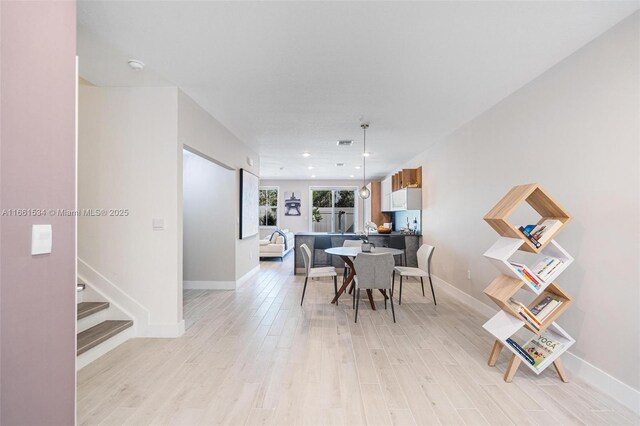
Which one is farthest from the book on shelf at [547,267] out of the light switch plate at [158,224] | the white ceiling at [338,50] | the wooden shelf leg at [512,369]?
the light switch plate at [158,224]

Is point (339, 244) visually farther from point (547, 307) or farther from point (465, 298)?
point (547, 307)

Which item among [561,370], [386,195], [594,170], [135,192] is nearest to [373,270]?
[561,370]

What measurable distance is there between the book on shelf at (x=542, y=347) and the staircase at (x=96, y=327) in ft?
11.5

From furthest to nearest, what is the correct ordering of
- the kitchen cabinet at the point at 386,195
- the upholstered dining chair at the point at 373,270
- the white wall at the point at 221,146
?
the kitchen cabinet at the point at 386,195 < the upholstered dining chair at the point at 373,270 < the white wall at the point at 221,146

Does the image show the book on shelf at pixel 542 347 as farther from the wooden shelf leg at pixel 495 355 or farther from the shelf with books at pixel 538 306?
the wooden shelf leg at pixel 495 355

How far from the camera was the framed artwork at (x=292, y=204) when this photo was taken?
10.7 m

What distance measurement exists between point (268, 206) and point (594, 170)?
30.7 feet

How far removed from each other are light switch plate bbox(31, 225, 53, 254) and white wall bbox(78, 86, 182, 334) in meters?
1.86

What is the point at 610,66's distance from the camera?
7.02ft

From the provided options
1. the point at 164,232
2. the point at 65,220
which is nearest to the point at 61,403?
the point at 65,220

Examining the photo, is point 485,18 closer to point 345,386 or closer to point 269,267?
point 345,386

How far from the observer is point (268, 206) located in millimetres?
10805

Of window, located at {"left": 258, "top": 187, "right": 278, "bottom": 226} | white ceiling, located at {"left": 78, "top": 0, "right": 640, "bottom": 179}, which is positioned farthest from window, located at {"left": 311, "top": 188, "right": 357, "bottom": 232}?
white ceiling, located at {"left": 78, "top": 0, "right": 640, "bottom": 179}

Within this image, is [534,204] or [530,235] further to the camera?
[534,204]
